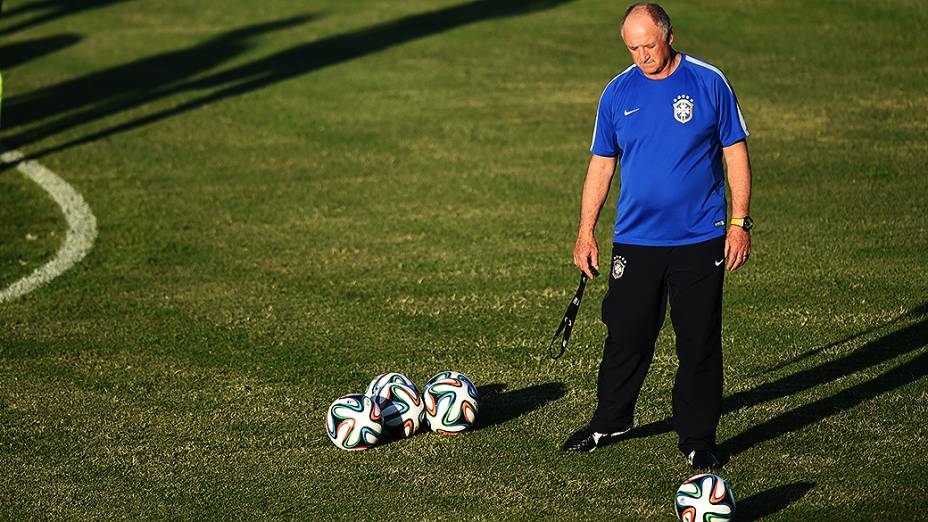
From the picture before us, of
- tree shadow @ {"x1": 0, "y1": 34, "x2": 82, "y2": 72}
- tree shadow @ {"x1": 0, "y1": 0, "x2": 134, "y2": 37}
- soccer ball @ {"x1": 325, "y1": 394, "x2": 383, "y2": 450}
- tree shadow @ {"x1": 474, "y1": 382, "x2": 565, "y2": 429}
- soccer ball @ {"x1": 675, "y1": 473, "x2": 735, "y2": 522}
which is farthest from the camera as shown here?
tree shadow @ {"x1": 0, "y1": 0, "x2": 134, "y2": 37}

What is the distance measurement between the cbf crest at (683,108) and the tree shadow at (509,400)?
7.83 feet

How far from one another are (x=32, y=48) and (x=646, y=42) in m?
21.2

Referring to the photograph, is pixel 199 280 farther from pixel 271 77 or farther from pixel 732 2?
pixel 732 2

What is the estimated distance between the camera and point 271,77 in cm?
2156

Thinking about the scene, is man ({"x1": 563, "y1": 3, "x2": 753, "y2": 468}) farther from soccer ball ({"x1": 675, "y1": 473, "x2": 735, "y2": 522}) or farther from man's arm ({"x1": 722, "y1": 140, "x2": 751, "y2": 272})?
soccer ball ({"x1": 675, "y1": 473, "x2": 735, "y2": 522})

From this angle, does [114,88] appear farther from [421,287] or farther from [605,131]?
[605,131]

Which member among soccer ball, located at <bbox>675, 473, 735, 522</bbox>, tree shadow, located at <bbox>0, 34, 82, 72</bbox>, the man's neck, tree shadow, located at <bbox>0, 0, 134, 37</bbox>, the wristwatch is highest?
the man's neck

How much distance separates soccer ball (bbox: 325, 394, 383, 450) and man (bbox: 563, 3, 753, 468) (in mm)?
1416

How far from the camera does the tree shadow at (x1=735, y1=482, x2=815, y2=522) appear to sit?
6.71 metres

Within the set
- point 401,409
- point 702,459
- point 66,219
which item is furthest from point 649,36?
point 66,219

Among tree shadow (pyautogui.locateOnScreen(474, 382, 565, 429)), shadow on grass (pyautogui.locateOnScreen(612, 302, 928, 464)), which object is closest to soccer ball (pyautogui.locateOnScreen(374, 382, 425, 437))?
tree shadow (pyautogui.locateOnScreen(474, 382, 565, 429))

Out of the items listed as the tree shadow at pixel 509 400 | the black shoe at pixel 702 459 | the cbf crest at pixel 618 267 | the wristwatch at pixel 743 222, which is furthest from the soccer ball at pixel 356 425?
the wristwatch at pixel 743 222

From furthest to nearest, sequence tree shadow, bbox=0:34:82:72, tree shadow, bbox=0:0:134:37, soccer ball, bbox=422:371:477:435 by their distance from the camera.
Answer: tree shadow, bbox=0:0:134:37 → tree shadow, bbox=0:34:82:72 → soccer ball, bbox=422:371:477:435

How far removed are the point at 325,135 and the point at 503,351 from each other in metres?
8.44
